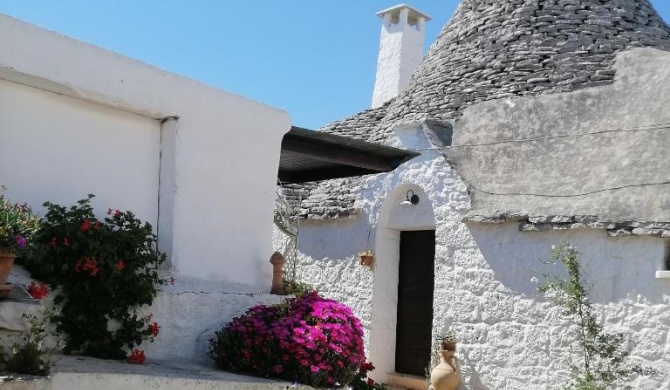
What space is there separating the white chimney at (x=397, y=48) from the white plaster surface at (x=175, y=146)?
8.94 m

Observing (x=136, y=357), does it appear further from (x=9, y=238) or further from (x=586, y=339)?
(x=586, y=339)

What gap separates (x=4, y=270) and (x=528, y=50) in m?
8.21

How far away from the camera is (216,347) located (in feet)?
18.0

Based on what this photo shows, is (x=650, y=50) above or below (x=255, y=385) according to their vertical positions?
above

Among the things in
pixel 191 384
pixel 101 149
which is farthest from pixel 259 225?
pixel 191 384

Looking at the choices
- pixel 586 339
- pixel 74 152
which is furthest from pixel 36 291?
pixel 586 339

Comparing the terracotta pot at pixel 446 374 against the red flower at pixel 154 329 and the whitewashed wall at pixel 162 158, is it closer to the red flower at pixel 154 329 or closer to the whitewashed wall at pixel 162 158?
the whitewashed wall at pixel 162 158

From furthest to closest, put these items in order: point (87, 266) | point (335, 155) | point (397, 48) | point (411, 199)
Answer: point (397, 48), point (411, 199), point (335, 155), point (87, 266)

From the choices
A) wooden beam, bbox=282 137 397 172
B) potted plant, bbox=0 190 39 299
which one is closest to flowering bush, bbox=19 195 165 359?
potted plant, bbox=0 190 39 299

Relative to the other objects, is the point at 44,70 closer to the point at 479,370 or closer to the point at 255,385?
the point at 255,385

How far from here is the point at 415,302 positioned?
33.2ft

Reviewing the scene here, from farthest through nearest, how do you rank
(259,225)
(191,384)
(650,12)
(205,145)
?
(650,12) < (259,225) < (205,145) < (191,384)

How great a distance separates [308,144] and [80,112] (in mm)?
2576

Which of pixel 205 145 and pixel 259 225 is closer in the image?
pixel 205 145
